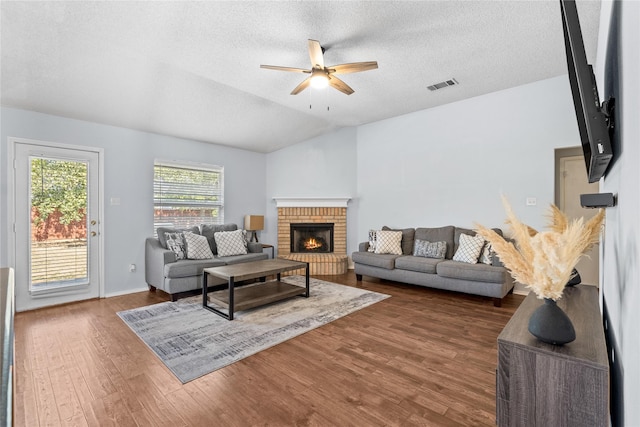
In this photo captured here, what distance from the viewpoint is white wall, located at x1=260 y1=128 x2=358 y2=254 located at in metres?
6.23

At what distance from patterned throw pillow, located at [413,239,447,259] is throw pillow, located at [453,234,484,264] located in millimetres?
217

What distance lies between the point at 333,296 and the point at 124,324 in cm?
250

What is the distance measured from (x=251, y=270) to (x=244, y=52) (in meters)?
2.45

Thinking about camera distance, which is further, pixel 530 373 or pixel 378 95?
pixel 378 95

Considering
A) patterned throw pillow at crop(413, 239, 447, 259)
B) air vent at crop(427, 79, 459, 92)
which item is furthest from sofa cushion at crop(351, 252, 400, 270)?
air vent at crop(427, 79, 459, 92)

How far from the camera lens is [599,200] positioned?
1289 mm

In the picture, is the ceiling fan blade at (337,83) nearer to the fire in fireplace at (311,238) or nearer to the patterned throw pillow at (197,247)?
the patterned throw pillow at (197,247)

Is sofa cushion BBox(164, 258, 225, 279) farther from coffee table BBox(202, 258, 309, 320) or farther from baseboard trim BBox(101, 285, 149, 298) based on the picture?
baseboard trim BBox(101, 285, 149, 298)

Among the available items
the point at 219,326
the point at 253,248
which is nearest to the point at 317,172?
the point at 253,248

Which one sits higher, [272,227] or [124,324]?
[272,227]

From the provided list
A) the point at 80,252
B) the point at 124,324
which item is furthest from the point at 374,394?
the point at 80,252

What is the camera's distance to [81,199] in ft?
13.6

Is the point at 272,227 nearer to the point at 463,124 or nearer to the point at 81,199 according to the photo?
the point at 81,199

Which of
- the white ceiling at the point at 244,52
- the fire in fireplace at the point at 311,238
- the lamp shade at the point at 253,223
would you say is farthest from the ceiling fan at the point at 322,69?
the fire in fireplace at the point at 311,238
